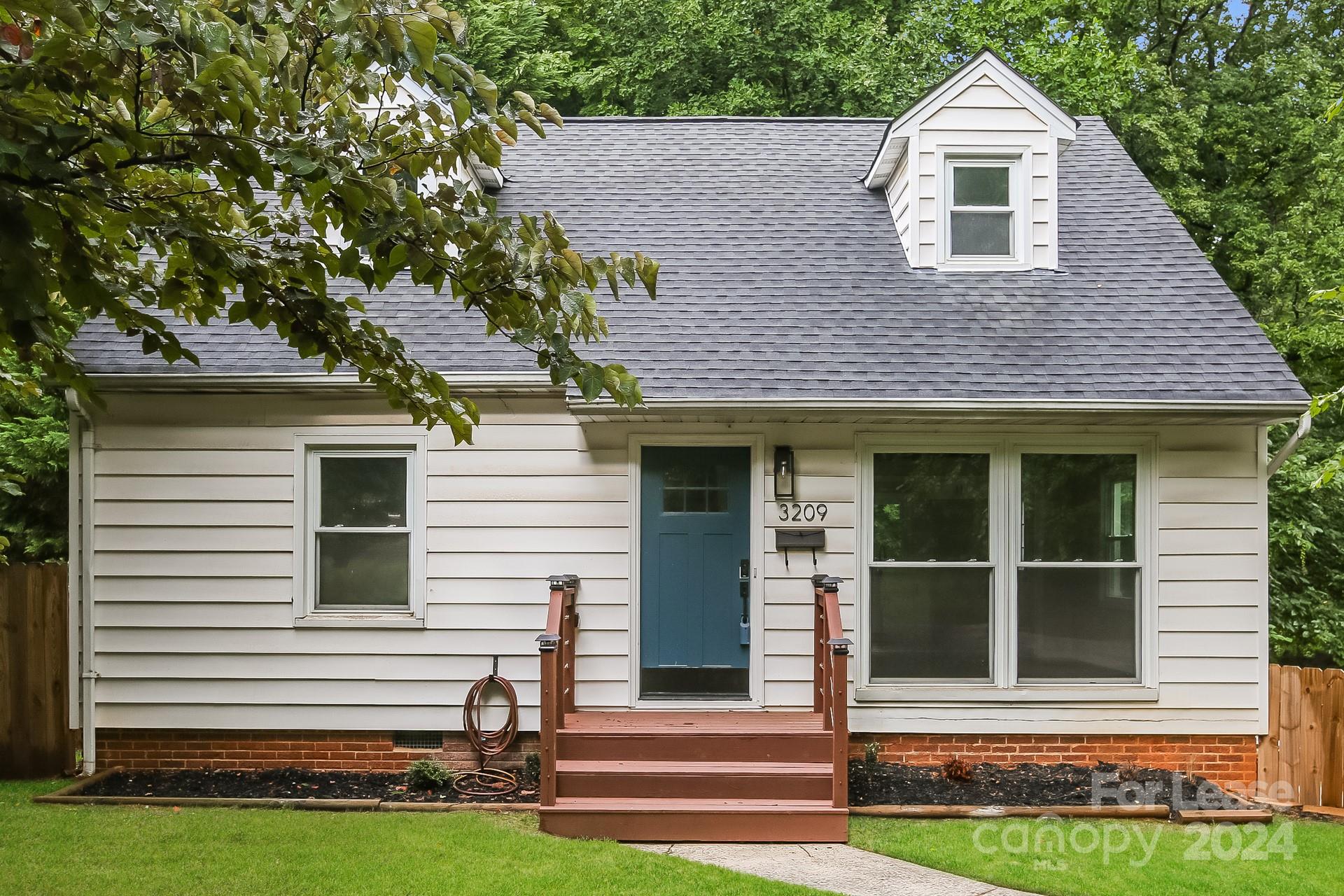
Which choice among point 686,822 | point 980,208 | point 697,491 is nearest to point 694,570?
point 697,491

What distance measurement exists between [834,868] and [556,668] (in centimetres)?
208

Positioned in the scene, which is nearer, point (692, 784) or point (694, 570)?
point (692, 784)

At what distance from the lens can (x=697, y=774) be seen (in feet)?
20.3

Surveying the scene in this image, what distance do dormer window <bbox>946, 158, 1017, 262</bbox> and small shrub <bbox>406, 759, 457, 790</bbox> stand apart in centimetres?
611

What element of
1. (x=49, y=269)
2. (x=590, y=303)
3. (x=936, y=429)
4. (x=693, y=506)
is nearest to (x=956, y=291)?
(x=936, y=429)

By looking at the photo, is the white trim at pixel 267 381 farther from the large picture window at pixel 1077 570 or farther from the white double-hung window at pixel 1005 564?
the large picture window at pixel 1077 570

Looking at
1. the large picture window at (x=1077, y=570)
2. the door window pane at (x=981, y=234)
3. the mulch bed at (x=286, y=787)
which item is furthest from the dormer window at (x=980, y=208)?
the mulch bed at (x=286, y=787)

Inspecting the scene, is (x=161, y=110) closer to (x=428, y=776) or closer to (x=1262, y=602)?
(x=428, y=776)

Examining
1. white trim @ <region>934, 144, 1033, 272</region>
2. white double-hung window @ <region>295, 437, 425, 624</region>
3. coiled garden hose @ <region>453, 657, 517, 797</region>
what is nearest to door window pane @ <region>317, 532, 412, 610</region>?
white double-hung window @ <region>295, 437, 425, 624</region>

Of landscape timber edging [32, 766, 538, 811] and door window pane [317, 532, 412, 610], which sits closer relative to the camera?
landscape timber edging [32, 766, 538, 811]

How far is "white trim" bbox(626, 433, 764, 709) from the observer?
729cm

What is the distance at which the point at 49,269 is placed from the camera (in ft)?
13.1

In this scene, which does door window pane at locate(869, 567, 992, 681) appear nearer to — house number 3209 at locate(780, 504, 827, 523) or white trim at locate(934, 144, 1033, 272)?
house number 3209 at locate(780, 504, 827, 523)

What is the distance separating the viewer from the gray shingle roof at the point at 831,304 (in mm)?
7180
